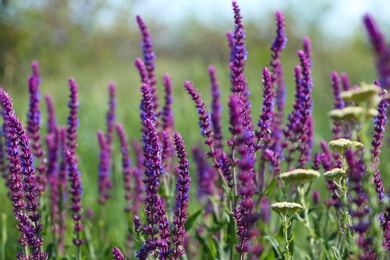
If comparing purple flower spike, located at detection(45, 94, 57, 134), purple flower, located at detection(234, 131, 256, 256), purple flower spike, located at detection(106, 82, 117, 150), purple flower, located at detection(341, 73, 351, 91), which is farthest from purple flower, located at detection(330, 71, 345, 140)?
purple flower spike, located at detection(45, 94, 57, 134)

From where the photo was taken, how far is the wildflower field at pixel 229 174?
95.0 inches

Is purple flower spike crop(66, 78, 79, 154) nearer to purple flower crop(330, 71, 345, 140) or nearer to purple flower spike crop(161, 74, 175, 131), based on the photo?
purple flower spike crop(161, 74, 175, 131)

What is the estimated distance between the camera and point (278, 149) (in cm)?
438

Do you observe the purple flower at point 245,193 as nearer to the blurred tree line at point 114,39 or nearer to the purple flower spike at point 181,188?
Answer: the purple flower spike at point 181,188

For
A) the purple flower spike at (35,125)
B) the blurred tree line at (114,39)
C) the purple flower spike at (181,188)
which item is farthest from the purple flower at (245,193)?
the blurred tree line at (114,39)

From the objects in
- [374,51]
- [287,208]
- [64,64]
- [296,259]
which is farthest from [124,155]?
[64,64]

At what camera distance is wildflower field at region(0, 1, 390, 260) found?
95.0 inches

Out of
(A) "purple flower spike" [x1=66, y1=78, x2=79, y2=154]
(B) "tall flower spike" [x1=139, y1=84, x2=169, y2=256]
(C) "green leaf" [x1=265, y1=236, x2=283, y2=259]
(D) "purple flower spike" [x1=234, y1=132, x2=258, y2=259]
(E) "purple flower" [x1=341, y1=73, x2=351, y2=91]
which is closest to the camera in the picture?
(D) "purple flower spike" [x1=234, y1=132, x2=258, y2=259]

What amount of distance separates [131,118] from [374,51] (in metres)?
8.70

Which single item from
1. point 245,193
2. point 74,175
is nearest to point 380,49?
point 245,193

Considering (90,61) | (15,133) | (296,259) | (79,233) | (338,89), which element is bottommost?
(296,259)

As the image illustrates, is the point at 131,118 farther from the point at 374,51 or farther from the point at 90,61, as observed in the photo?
the point at 90,61

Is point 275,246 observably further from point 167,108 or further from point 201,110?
point 167,108

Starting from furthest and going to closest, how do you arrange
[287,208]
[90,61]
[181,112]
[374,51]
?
[90,61] → [181,112] → [287,208] → [374,51]
